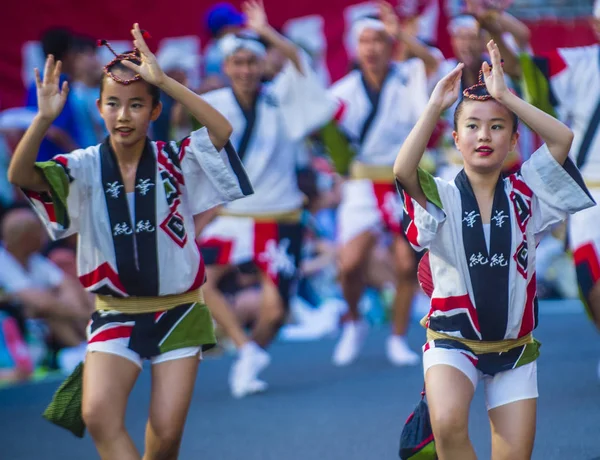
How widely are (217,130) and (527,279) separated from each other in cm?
133

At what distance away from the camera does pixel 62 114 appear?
8.41 meters

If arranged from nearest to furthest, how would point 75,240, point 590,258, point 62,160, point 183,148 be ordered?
point 62,160 → point 183,148 → point 590,258 → point 75,240

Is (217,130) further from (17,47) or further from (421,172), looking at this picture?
(17,47)

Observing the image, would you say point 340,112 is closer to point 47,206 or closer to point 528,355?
point 47,206

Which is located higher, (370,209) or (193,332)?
(193,332)

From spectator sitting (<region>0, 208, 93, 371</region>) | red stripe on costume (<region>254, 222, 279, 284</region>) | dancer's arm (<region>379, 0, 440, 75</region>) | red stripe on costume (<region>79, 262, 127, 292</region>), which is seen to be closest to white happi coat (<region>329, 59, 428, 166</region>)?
dancer's arm (<region>379, 0, 440, 75</region>)

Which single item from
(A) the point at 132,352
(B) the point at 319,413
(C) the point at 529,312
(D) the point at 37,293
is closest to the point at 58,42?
(D) the point at 37,293

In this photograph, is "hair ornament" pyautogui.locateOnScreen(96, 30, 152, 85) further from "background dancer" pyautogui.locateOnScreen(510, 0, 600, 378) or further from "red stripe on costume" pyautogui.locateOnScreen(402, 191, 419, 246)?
"background dancer" pyautogui.locateOnScreen(510, 0, 600, 378)

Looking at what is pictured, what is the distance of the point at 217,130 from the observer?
435 cm

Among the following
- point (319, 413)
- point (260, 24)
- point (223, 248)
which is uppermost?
point (260, 24)

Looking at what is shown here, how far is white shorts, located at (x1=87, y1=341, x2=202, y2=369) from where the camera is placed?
13.9ft

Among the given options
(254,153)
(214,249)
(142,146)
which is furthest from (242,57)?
(142,146)

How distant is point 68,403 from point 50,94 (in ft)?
4.01

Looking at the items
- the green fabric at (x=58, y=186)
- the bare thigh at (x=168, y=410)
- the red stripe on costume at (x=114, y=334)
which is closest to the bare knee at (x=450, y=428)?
the bare thigh at (x=168, y=410)
